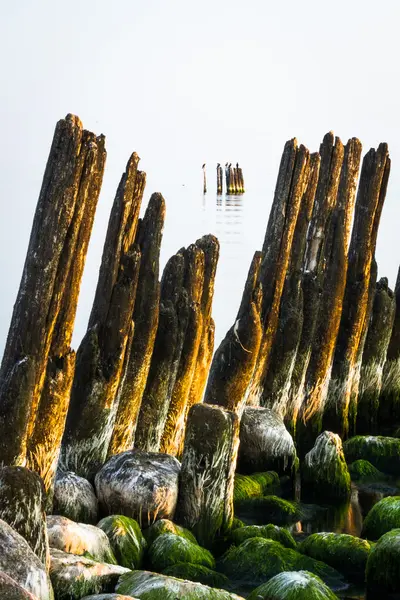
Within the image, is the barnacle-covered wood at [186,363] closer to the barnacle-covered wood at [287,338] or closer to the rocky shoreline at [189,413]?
the rocky shoreline at [189,413]

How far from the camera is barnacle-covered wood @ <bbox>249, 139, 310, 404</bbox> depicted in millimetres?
12836

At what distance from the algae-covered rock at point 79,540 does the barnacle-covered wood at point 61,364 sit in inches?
40.0

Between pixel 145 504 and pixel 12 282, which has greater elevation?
pixel 12 282

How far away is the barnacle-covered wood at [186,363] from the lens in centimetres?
1127

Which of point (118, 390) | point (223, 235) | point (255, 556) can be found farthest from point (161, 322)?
point (223, 235)

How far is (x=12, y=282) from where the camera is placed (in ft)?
86.1

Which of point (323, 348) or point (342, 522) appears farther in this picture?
point (323, 348)

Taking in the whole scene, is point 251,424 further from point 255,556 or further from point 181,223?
point 181,223

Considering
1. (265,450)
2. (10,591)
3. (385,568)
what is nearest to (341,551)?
(385,568)

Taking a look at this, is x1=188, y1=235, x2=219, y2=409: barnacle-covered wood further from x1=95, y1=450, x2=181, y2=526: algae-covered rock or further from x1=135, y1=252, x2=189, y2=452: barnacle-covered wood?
x1=95, y1=450, x2=181, y2=526: algae-covered rock

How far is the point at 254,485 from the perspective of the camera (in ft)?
35.7

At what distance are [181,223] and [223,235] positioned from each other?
5.29m

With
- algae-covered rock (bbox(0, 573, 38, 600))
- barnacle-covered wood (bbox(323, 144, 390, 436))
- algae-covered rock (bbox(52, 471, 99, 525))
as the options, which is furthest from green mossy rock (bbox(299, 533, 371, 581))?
barnacle-covered wood (bbox(323, 144, 390, 436))

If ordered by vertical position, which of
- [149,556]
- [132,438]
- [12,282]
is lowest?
[149,556]
